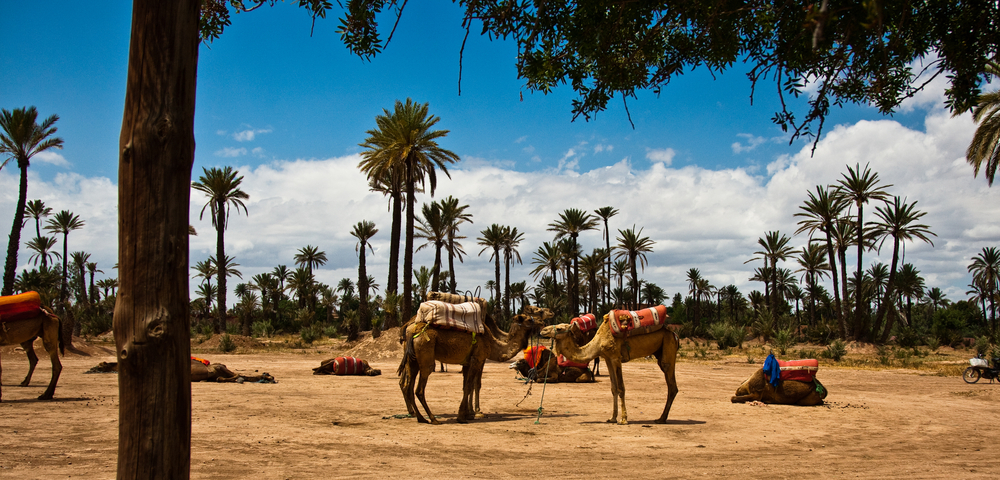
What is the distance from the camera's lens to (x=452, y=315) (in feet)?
33.6

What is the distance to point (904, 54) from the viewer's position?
4742 millimetres

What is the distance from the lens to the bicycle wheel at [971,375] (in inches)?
745

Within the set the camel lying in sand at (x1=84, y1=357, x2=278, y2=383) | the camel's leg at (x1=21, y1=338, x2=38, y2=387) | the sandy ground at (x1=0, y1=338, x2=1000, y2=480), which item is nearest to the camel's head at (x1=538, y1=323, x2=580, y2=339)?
the sandy ground at (x1=0, y1=338, x2=1000, y2=480)

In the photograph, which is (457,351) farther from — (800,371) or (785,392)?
(800,371)

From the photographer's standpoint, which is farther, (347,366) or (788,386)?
(347,366)

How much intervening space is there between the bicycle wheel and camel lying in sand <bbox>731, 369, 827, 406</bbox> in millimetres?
9893

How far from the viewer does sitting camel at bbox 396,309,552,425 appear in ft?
32.5

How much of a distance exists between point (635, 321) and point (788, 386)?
522 cm

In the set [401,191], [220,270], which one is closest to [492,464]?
[401,191]

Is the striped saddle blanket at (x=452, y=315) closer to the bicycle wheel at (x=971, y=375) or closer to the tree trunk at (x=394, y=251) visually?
the bicycle wheel at (x=971, y=375)

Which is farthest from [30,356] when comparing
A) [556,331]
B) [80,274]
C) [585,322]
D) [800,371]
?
[80,274]

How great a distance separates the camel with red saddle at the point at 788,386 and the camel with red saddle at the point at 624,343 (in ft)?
12.3

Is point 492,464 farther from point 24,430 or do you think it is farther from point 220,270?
point 220,270

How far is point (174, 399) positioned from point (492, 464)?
4.49 meters
